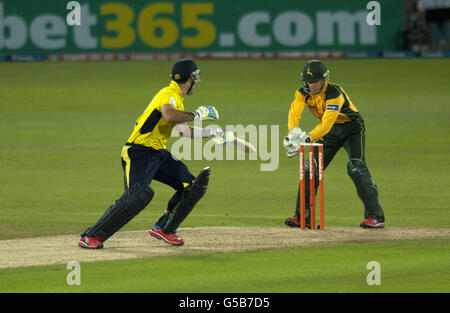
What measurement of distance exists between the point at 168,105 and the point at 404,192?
624 cm

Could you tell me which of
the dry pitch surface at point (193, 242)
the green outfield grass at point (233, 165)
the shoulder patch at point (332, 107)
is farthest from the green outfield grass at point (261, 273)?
the shoulder patch at point (332, 107)

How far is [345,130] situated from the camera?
1198 cm

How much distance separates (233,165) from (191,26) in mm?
18040

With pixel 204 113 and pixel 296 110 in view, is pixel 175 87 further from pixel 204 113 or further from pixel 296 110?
pixel 296 110

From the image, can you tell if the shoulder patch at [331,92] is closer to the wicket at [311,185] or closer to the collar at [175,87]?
the wicket at [311,185]

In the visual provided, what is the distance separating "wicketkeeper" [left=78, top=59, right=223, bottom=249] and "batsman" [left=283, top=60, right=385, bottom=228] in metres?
1.39

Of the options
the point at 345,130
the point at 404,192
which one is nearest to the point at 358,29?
the point at 404,192

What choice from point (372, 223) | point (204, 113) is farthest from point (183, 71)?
point (372, 223)

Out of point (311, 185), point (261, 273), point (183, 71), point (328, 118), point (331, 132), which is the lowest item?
point (261, 273)

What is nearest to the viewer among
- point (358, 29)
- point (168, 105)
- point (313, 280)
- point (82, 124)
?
point (313, 280)

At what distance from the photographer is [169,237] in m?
10.7

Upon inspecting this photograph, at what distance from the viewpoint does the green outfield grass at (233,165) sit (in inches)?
370

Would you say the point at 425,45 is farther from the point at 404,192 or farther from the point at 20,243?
the point at 20,243

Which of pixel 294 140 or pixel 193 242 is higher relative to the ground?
pixel 294 140
